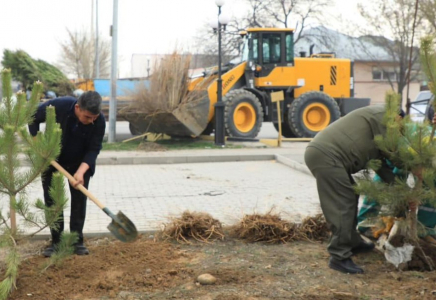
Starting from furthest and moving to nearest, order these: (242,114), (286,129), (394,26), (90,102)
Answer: (394,26)
(286,129)
(242,114)
(90,102)

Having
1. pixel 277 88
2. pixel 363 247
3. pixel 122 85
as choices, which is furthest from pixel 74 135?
pixel 277 88

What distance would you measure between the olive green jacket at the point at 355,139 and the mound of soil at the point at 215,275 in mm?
821

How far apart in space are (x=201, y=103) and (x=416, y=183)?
1077cm

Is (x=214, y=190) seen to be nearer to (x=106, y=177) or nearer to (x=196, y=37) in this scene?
(x=106, y=177)

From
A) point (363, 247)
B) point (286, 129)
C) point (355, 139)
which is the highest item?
point (355, 139)

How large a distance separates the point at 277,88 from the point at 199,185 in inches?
334

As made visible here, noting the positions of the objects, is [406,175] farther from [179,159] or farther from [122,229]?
[179,159]

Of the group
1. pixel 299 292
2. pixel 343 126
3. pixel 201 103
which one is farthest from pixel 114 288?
pixel 201 103

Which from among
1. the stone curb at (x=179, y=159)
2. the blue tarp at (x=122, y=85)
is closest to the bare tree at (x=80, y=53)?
the blue tarp at (x=122, y=85)

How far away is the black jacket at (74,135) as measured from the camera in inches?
200

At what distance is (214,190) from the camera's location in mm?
9289

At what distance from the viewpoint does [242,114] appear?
55.0 ft

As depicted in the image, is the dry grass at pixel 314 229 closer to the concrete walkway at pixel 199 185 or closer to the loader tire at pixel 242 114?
the concrete walkway at pixel 199 185

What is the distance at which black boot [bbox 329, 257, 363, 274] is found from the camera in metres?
4.65
